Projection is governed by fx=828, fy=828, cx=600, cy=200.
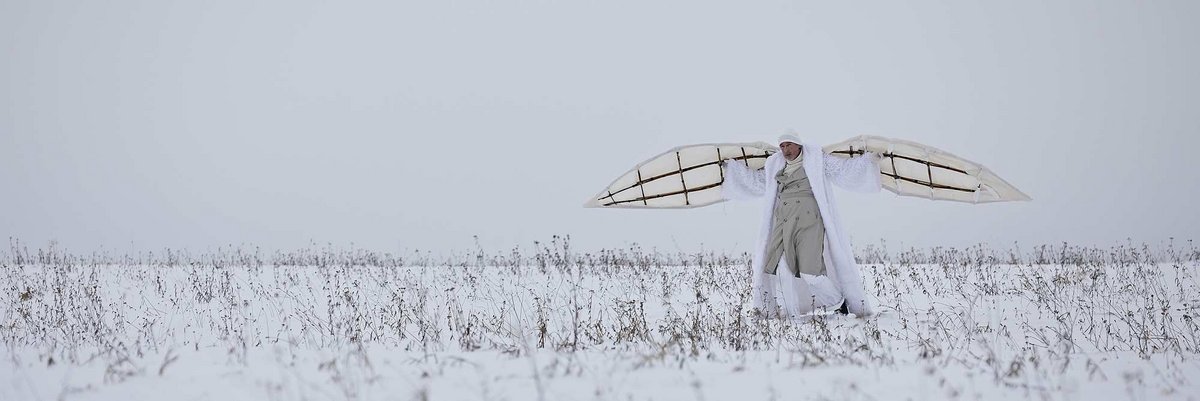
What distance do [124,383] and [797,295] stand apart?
6890mm

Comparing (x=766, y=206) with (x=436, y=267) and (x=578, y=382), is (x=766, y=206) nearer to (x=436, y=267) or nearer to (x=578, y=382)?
(x=578, y=382)

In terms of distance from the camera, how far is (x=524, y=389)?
4.05m

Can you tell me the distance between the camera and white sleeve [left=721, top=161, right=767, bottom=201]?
10195mm

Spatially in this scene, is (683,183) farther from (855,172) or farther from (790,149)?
(855,172)

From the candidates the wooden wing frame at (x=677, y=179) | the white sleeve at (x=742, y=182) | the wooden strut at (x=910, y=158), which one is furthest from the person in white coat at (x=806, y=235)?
the wooden wing frame at (x=677, y=179)

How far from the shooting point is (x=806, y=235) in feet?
30.4

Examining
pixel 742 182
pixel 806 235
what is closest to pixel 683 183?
pixel 742 182

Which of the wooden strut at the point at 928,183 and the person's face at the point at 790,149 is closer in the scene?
the person's face at the point at 790,149

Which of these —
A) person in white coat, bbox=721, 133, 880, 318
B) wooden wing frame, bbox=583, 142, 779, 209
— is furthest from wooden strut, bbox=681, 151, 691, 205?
person in white coat, bbox=721, 133, 880, 318

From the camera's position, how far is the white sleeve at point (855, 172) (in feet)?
31.4

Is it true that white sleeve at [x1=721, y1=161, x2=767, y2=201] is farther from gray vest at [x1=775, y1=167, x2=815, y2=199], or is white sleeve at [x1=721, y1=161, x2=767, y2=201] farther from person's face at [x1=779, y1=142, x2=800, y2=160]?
person's face at [x1=779, y1=142, x2=800, y2=160]

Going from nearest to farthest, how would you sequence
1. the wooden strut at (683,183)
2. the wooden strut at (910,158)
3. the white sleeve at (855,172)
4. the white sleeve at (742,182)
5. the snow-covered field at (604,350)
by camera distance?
the snow-covered field at (604,350) < the white sleeve at (855,172) < the wooden strut at (910,158) < the white sleeve at (742,182) < the wooden strut at (683,183)

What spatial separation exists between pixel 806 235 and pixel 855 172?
1033 millimetres

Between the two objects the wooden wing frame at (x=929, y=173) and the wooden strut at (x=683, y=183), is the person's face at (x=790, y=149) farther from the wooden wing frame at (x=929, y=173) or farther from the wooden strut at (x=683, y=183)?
the wooden strut at (x=683, y=183)
